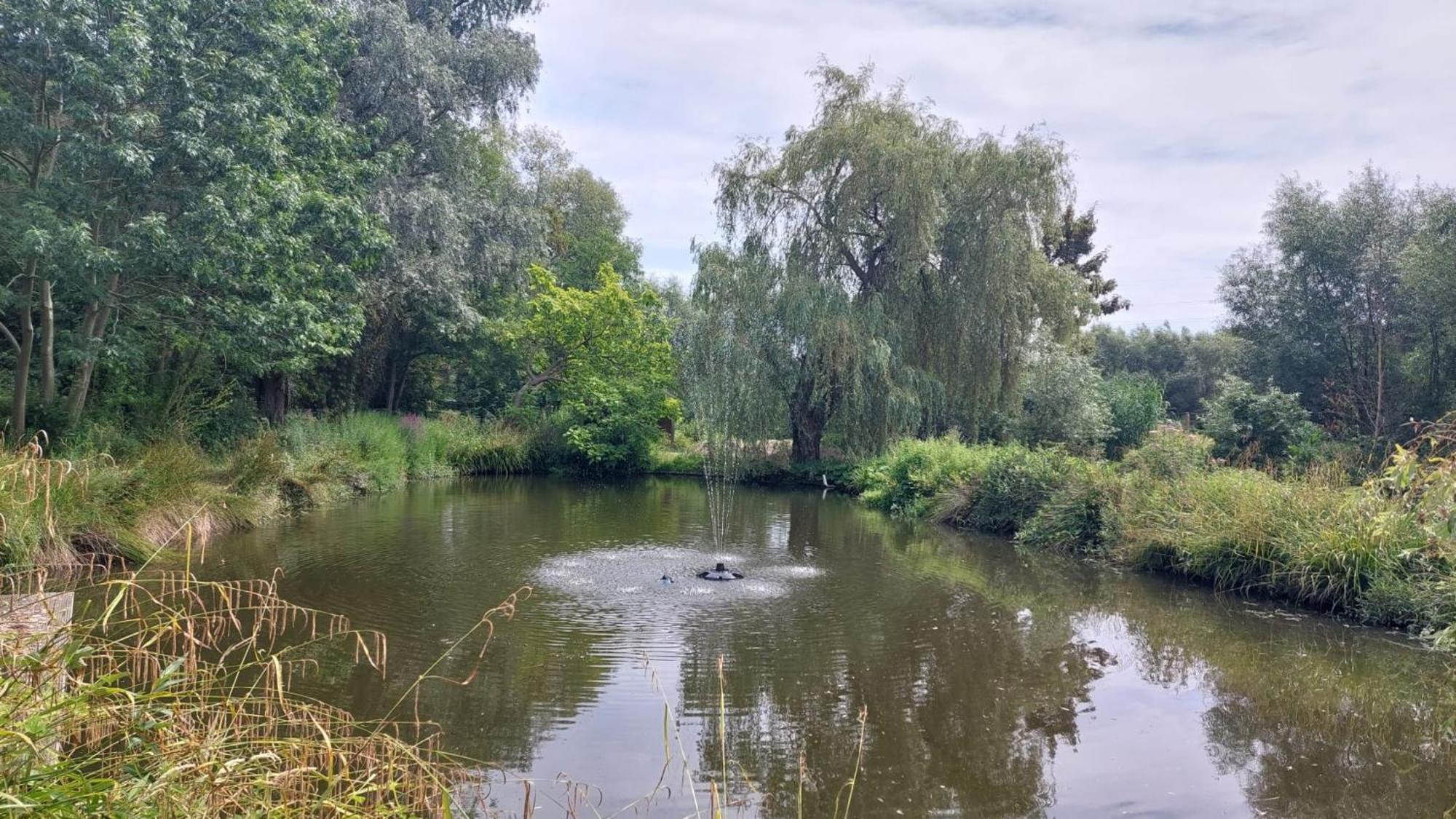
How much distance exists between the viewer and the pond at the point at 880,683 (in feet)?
16.0

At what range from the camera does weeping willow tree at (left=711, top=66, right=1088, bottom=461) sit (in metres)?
19.9

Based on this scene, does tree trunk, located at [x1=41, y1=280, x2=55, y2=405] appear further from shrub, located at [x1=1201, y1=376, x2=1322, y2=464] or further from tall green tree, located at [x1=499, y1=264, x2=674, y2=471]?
shrub, located at [x1=1201, y1=376, x2=1322, y2=464]

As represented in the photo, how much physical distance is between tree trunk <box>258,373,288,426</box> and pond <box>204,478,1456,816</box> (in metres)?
6.90

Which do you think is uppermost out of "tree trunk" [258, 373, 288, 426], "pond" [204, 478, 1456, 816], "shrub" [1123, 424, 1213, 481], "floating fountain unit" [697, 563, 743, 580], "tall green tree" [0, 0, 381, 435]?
"tall green tree" [0, 0, 381, 435]

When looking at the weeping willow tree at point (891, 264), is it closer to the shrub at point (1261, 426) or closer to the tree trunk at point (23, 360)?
the shrub at point (1261, 426)

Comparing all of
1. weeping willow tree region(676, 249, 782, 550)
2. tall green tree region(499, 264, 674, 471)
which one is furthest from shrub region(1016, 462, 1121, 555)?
tall green tree region(499, 264, 674, 471)

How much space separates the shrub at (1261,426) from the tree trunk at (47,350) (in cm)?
1883

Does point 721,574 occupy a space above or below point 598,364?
below

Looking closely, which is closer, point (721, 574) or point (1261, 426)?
point (721, 574)

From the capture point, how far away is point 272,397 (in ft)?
59.6

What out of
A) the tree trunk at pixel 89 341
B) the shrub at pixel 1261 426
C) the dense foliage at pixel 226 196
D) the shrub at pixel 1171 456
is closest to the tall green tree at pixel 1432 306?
the shrub at pixel 1261 426

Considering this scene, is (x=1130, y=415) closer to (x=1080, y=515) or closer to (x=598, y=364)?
(x=1080, y=515)

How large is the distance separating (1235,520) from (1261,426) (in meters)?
8.80

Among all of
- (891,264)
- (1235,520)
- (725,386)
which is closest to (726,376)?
(725,386)
